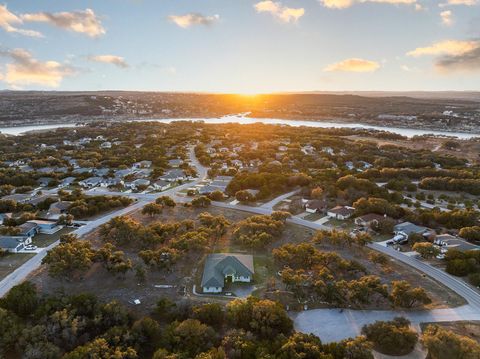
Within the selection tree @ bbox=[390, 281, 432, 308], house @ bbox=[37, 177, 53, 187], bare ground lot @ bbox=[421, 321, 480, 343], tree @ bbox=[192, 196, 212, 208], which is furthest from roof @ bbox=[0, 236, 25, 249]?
bare ground lot @ bbox=[421, 321, 480, 343]

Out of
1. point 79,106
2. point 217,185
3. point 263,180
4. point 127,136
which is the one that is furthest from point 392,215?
point 79,106

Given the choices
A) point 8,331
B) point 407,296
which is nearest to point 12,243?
point 8,331

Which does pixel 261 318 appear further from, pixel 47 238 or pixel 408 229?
pixel 47 238

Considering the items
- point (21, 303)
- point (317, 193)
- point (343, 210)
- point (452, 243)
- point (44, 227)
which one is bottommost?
point (44, 227)

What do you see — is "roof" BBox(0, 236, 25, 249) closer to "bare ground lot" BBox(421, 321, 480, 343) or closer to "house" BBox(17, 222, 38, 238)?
"house" BBox(17, 222, 38, 238)

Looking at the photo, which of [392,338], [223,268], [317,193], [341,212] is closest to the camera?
[392,338]

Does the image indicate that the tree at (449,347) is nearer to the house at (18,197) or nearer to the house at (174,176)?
the house at (174,176)

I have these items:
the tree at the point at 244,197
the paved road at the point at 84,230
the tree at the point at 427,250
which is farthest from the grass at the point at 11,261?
the tree at the point at 427,250
